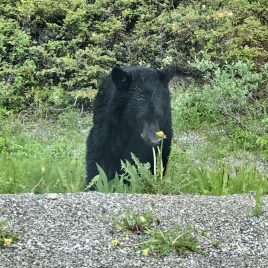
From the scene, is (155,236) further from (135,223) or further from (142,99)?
(142,99)

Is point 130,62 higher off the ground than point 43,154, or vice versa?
point 130,62

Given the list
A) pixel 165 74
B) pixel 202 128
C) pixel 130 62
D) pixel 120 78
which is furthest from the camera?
pixel 130 62

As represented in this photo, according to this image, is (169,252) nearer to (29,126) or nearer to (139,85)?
(139,85)

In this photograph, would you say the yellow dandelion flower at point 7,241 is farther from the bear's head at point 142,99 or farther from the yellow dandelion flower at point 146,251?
the bear's head at point 142,99

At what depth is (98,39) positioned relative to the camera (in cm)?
1291

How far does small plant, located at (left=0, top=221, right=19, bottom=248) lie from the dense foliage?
7.59 meters

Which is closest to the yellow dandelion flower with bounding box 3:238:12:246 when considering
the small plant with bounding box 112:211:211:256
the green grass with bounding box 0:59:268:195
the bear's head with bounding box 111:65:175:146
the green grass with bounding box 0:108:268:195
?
the small plant with bounding box 112:211:211:256

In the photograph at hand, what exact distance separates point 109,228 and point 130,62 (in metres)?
8.46

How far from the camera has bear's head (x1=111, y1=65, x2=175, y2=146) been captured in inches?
276

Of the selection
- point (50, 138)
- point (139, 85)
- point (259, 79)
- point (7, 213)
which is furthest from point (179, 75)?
point (7, 213)

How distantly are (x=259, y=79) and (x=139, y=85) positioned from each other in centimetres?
480

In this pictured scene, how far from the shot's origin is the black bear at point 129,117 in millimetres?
7031

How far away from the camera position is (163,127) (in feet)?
23.3

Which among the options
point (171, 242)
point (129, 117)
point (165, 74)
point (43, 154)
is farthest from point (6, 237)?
point (43, 154)
